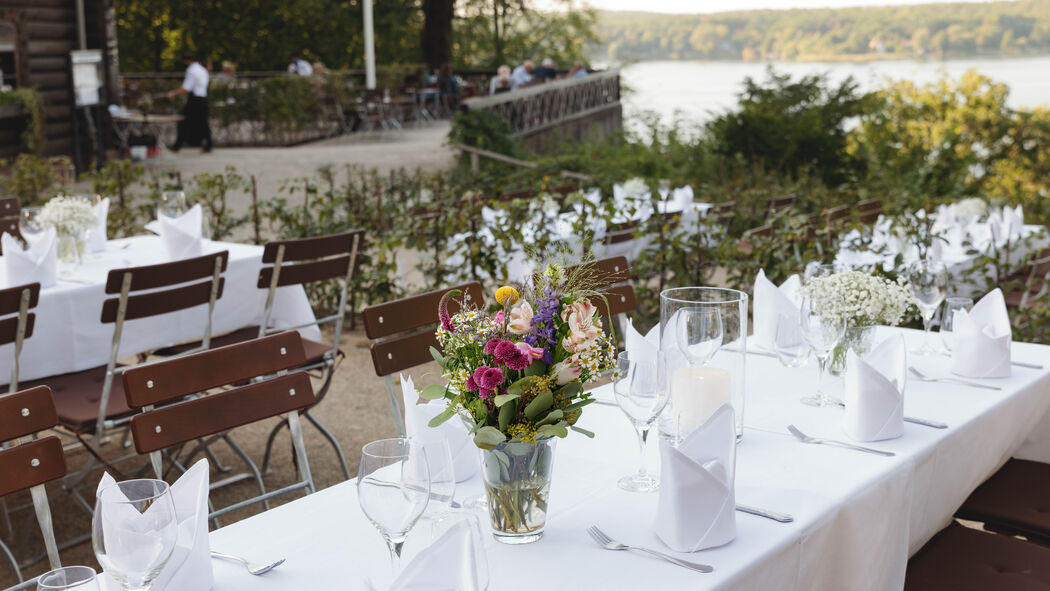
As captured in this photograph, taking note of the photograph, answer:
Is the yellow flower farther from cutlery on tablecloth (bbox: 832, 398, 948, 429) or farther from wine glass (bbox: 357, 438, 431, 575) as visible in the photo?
cutlery on tablecloth (bbox: 832, 398, 948, 429)

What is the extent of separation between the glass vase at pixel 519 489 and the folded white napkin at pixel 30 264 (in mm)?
3040

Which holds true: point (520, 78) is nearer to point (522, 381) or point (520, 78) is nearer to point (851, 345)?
→ point (851, 345)

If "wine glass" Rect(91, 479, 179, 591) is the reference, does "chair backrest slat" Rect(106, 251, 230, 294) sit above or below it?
below

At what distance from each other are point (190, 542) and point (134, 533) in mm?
173

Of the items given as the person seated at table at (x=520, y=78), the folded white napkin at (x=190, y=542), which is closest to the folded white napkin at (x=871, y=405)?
the folded white napkin at (x=190, y=542)

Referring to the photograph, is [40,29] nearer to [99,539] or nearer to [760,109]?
[760,109]

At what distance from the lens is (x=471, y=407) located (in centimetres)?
170

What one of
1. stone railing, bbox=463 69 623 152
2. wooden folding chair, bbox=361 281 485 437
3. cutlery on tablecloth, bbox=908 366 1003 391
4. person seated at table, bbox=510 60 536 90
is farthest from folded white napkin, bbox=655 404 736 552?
person seated at table, bbox=510 60 536 90

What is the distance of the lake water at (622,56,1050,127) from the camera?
14.0 meters

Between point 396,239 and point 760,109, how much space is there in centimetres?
802

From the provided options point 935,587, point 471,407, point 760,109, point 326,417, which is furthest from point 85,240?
point 760,109

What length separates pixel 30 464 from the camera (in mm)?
1965

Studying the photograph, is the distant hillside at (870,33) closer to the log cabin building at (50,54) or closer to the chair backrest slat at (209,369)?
the log cabin building at (50,54)

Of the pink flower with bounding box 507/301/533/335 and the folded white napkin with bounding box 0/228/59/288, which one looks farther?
the folded white napkin with bounding box 0/228/59/288
